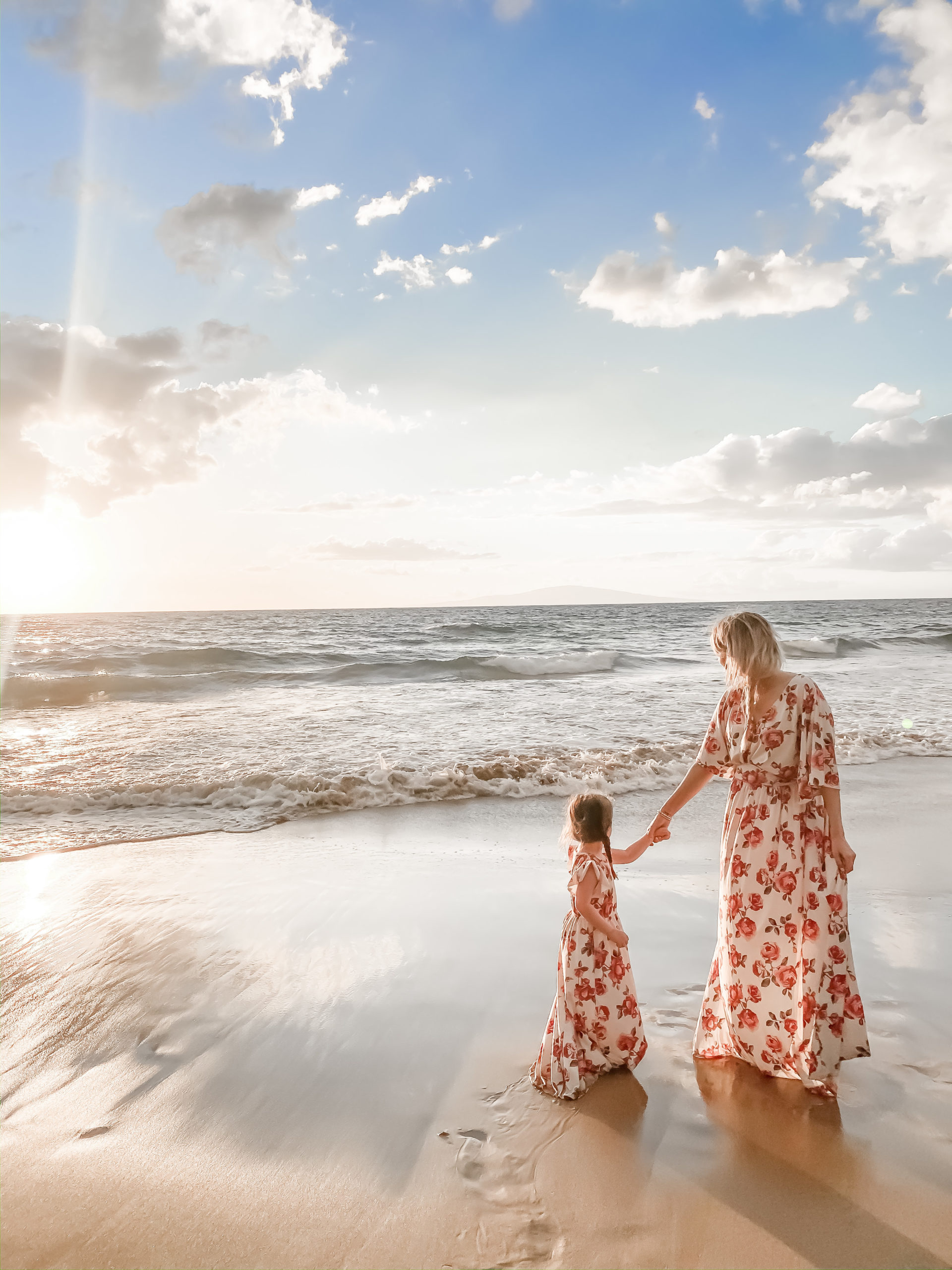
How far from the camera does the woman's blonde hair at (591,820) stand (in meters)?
3.02

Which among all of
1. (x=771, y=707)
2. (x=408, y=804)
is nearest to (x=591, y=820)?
(x=771, y=707)

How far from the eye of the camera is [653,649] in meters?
30.9

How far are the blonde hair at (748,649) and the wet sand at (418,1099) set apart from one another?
5.35 feet

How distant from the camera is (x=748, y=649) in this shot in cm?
296

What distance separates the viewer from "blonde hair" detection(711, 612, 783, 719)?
2949 mm

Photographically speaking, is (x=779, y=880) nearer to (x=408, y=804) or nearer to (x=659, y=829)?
(x=659, y=829)

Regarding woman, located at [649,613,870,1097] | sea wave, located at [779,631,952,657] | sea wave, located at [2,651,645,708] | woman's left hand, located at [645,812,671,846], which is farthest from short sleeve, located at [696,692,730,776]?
sea wave, located at [779,631,952,657]

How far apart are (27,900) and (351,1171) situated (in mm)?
3984

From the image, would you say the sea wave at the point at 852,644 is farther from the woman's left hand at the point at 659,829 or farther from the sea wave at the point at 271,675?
the woman's left hand at the point at 659,829

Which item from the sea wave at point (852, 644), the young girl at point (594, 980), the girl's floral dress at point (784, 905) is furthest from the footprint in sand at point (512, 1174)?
the sea wave at point (852, 644)

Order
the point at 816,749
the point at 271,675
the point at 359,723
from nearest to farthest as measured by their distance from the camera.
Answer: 1. the point at 816,749
2. the point at 359,723
3. the point at 271,675

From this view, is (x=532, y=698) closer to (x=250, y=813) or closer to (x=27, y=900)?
(x=250, y=813)

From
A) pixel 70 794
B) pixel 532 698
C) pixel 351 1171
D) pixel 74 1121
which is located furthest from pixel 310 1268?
pixel 532 698

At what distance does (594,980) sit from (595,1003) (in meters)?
0.10
